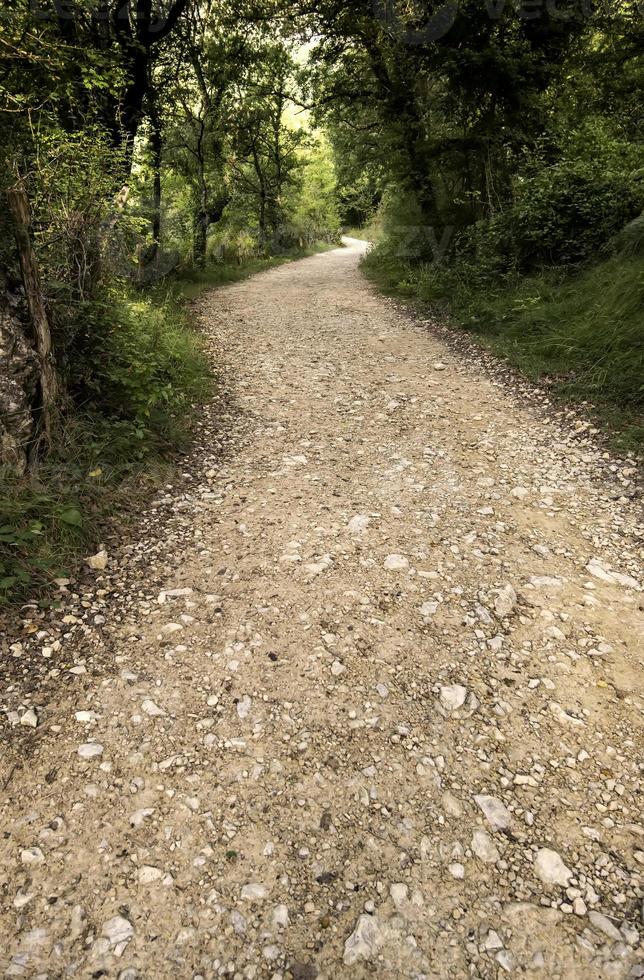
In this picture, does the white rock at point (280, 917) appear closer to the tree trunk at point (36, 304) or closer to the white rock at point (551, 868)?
the white rock at point (551, 868)

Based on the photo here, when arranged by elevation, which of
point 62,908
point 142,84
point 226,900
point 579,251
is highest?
point 142,84

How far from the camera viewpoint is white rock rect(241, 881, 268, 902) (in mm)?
2342

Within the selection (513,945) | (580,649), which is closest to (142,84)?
(580,649)

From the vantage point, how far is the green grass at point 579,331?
631 centimetres

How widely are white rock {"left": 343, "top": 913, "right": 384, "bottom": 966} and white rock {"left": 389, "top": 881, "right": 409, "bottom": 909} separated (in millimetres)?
120

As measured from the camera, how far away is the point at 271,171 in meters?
26.6

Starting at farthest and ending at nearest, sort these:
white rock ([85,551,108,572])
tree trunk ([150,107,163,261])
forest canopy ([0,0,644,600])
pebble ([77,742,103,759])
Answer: tree trunk ([150,107,163,261]) → forest canopy ([0,0,644,600]) → white rock ([85,551,108,572]) → pebble ([77,742,103,759])

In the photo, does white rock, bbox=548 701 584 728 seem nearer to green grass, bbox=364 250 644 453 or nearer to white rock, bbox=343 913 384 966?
white rock, bbox=343 913 384 966

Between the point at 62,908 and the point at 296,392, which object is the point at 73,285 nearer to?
the point at 296,392

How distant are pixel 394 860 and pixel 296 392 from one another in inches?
255

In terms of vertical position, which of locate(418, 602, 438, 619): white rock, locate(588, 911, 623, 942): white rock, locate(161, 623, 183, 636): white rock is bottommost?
locate(588, 911, 623, 942): white rock

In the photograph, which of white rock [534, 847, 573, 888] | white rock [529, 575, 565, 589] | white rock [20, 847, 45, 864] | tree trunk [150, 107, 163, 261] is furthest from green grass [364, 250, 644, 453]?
tree trunk [150, 107, 163, 261]

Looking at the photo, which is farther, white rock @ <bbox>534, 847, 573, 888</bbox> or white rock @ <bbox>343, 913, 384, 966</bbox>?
white rock @ <bbox>534, 847, 573, 888</bbox>

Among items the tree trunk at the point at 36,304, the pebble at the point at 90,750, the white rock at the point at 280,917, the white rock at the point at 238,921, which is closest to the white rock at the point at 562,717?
the white rock at the point at 280,917
